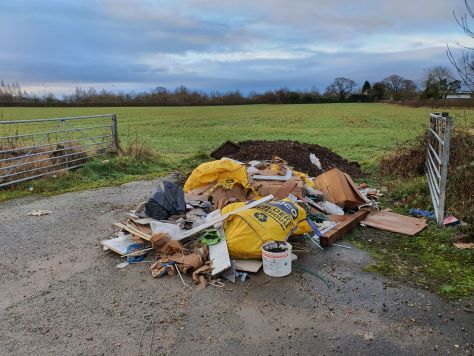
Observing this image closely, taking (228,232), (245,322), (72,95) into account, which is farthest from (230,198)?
(72,95)

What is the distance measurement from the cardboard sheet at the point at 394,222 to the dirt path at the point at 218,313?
1.03m

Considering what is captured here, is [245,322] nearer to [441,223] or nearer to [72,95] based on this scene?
[441,223]

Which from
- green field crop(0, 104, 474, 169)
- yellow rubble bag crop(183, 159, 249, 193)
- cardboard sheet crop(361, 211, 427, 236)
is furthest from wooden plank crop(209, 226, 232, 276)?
green field crop(0, 104, 474, 169)

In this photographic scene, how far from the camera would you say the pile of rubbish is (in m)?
4.52

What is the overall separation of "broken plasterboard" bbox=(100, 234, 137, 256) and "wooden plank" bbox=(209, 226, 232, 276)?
1.15m

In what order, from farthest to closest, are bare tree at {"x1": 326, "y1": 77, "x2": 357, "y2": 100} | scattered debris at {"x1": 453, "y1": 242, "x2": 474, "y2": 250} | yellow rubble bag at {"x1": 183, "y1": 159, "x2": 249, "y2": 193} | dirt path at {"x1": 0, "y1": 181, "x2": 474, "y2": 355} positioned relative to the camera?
bare tree at {"x1": 326, "y1": 77, "x2": 357, "y2": 100}
yellow rubble bag at {"x1": 183, "y1": 159, "x2": 249, "y2": 193}
scattered debris at {"x1": 453, "y1": 242, "x2": 474, "y2": 250}
dirt path at {"x1": 0, "y1": 181, "x2": 474, "y2": 355}

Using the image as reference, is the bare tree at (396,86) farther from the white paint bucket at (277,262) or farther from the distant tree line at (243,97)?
the white paint bucket at (277,262)

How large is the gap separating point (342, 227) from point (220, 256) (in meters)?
1.99

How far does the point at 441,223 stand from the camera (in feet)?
18.4

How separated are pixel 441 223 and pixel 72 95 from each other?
7128cm

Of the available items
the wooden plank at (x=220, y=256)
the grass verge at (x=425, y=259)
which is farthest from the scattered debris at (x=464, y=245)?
the wooden plank at (x=220, y=256)

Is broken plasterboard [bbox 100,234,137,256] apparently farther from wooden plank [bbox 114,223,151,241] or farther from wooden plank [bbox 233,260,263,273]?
wooden plank [bbox 233,260,263,273]

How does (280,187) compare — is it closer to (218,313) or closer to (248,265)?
(248,265)

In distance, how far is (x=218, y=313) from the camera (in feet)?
12.2
